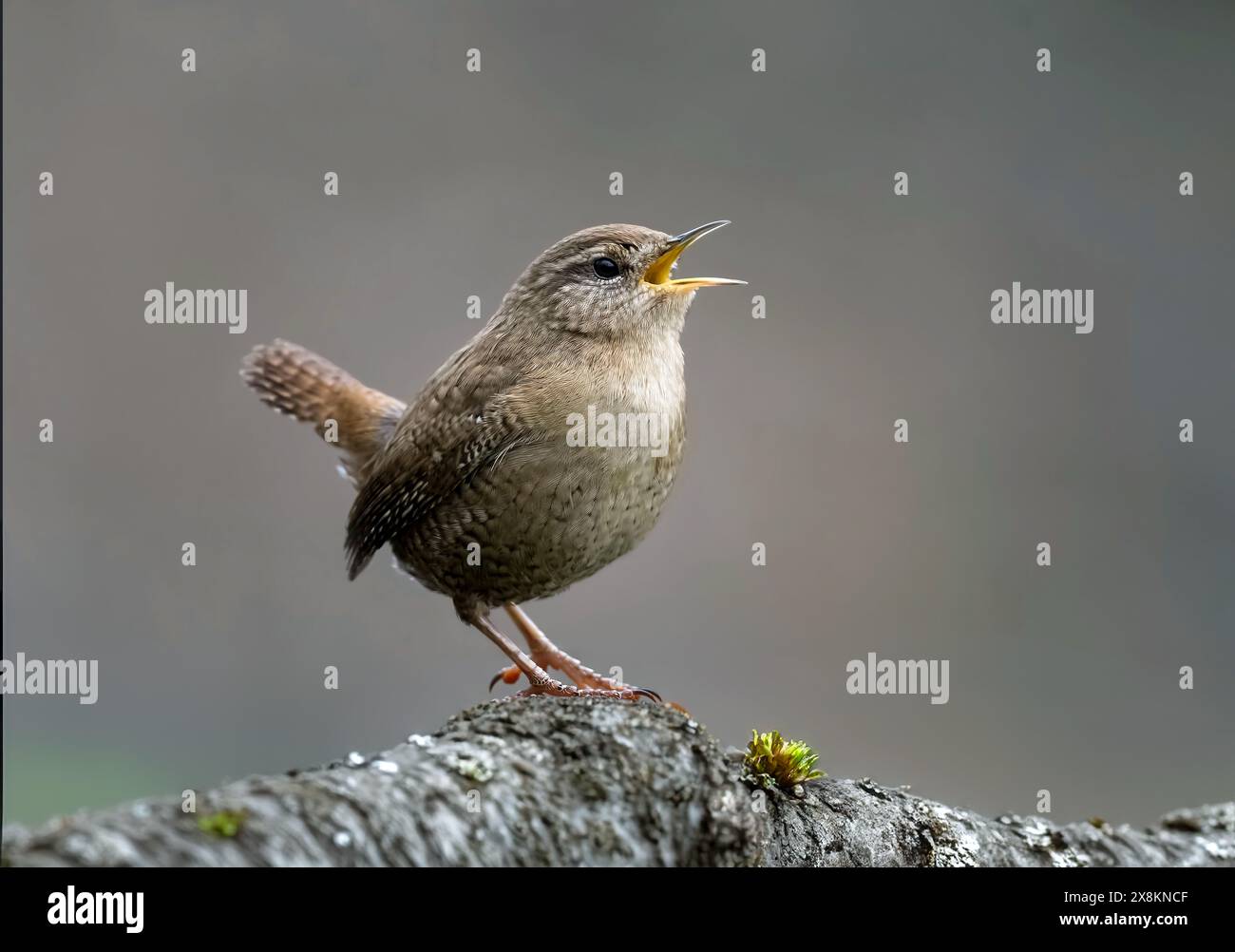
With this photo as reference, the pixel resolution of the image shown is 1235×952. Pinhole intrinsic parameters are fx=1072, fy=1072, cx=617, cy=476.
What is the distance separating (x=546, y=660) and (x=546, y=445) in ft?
3.03

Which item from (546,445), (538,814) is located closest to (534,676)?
(546,445)

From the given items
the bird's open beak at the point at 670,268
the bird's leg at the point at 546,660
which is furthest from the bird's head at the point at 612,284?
the bird's leg at the point at 546,660

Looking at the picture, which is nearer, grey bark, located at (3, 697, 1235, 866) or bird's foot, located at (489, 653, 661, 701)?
grey bark, located at (3, 697, 1235, 866)

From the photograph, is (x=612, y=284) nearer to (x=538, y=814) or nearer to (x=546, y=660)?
(x=546, y=660)

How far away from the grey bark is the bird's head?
5.34 feet

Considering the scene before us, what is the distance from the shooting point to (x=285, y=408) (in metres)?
5.09

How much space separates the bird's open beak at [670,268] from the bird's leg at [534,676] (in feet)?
4.41

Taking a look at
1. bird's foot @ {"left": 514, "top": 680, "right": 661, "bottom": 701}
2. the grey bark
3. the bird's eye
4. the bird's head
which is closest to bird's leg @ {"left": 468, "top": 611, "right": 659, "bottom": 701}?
bird's foot @ {"left": 514, "top": 680, "right": 661, "bottom": 701}

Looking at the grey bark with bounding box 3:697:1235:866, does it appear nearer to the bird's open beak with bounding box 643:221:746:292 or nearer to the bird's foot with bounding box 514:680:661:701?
the bird's foot with bounding box 514:680:661:701

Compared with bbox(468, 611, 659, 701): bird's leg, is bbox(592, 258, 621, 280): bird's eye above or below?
above

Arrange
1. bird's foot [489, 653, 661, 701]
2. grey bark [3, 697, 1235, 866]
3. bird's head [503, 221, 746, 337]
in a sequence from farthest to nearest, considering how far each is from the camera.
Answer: bird's head [503, 221, 746, 337], bird's foot [489, 653, 661, 701], grey bark [3, 697, 1235, 866]

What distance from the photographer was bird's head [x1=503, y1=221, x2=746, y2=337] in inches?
145

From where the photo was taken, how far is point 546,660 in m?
3.90
